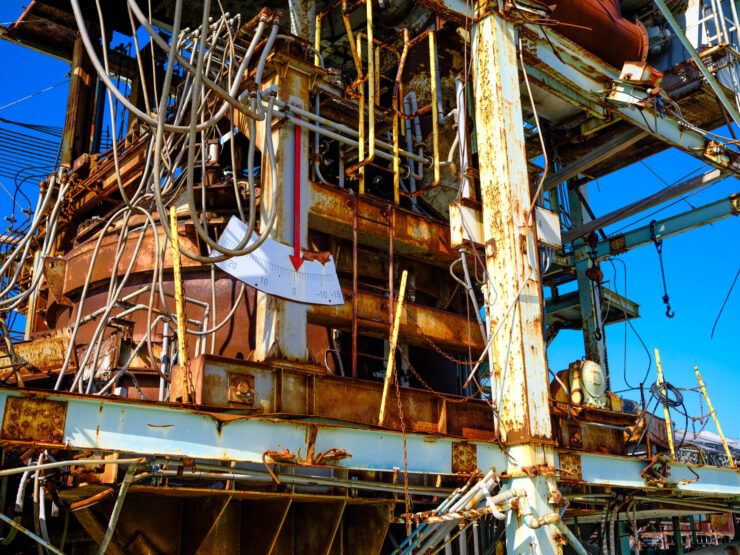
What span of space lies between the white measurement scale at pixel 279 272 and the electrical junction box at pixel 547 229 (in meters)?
2.74

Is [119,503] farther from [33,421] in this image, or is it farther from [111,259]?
[111,259]

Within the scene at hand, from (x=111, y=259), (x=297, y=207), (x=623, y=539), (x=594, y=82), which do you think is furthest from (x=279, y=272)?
(x=623, y=539)

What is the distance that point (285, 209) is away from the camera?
9.95m

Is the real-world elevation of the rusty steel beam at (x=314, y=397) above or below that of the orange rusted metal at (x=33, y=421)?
above

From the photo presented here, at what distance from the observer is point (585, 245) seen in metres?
17.2

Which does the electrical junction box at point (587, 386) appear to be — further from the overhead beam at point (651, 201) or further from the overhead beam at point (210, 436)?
the overhead beam at point (651, 201)

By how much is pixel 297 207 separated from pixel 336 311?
4.92 ft

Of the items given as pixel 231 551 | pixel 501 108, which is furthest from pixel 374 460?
pixel 501 108

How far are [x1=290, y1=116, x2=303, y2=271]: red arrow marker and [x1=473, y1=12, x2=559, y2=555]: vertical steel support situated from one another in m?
2.38

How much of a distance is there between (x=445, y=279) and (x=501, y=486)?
5092 millimetres

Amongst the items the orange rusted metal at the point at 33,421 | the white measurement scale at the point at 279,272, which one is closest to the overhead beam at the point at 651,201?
the white measurement scale at the point at 279,272

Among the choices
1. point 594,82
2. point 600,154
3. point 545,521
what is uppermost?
point 594,82

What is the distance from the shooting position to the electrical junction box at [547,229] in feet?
32.2

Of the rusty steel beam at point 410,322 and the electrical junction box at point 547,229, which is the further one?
the rusty steel beam at point 410,322
